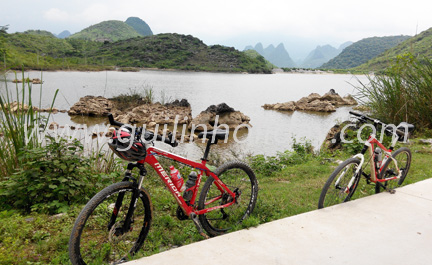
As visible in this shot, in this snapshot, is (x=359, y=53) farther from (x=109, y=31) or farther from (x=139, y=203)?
(x=139, y=203)

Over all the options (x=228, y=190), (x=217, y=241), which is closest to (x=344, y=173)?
(x=228, y=190)

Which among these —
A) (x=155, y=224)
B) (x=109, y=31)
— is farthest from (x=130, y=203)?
(x=109, y=31)

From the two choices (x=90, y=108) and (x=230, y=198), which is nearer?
(x=230, y=198)

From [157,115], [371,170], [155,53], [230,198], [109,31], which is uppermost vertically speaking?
[109,31]

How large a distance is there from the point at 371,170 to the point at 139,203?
304 centimetres

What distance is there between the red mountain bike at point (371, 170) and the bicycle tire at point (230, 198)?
2.81 feet

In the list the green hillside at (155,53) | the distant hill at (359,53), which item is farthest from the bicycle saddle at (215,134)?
the distant hill at (359,53)

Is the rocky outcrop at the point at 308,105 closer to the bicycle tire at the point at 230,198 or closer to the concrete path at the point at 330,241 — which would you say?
the concrete path at the point at 330,241

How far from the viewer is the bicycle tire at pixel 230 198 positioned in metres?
3.41

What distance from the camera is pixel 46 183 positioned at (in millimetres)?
4133

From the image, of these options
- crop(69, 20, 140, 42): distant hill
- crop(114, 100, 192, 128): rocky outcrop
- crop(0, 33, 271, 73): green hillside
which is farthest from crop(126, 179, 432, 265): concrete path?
crop(69, 20, 140, 42): distant hill

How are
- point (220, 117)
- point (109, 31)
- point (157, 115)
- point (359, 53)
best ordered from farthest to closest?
point (109, 31), point (359, 53), point (157, 115), point (220, 117)

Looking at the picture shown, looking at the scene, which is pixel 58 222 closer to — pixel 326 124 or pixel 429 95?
pixel 429 95

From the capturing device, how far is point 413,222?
356cm
